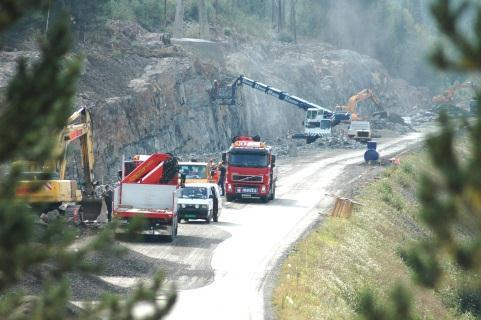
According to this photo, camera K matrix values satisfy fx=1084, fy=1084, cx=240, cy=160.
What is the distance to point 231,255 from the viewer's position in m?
30.1

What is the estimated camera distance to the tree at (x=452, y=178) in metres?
6.88

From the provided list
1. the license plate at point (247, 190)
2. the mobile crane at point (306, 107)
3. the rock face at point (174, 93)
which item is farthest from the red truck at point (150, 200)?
the mobile crane at point (306, 107)

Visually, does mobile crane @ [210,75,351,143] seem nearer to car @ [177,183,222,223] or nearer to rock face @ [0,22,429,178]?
rock face @ [0,22,429,178]

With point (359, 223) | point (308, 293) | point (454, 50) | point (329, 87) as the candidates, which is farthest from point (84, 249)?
point (329, 87)

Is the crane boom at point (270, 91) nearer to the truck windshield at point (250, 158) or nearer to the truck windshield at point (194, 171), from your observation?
the truck windshield at point (250, 158)

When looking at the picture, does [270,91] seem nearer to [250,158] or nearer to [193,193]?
[250,158]

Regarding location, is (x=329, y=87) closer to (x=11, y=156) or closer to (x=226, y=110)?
(x=226, y=110)

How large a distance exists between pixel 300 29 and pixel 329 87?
2538 cm

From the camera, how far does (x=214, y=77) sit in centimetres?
7244

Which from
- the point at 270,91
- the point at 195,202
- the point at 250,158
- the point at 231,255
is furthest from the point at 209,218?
the point at 270,91

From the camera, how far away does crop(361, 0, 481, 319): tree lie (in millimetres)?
6875

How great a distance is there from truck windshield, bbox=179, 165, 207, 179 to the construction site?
0.05 meters

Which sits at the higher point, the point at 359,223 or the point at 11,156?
the point at 11,156

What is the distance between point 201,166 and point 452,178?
114 feet
